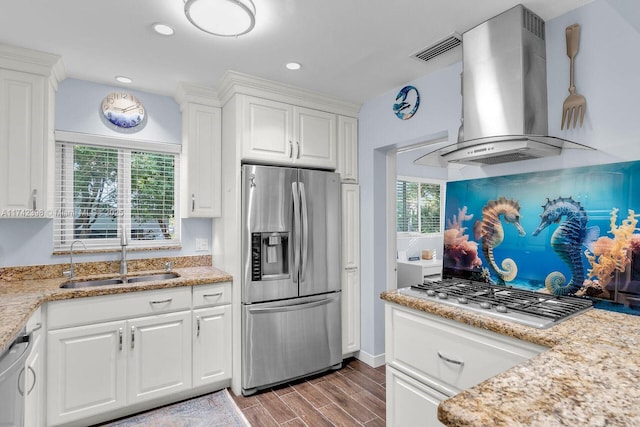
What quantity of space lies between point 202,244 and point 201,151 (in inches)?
34.6

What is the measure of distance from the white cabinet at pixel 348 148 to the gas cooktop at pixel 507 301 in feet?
4.83

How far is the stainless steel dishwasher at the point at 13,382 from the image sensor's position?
1.26 metres

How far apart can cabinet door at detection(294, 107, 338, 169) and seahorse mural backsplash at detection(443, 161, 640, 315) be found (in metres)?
1.17

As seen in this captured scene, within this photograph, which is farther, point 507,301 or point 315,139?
point 315,139

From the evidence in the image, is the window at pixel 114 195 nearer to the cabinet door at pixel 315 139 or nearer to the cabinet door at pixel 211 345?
the cabinet door at pixel 211 345

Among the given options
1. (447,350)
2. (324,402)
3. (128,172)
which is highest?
(128,172)

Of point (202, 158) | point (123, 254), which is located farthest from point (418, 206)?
point (123, 254)

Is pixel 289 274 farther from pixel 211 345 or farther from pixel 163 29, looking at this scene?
pixel 163 29

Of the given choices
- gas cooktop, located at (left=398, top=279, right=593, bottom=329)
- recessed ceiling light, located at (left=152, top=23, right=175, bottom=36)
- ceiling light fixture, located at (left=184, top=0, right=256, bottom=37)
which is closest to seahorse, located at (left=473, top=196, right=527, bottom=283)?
gas cooktop, located at (left=398, top=279, right=593, bottom=329)

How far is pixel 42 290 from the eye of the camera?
2156 millimetres

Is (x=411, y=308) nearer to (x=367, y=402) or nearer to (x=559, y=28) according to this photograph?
(x=367, y=402)

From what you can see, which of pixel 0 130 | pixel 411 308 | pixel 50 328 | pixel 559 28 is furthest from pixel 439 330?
pixel 0 130

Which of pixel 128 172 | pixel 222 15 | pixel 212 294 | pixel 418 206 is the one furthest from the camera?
pixel 418 206

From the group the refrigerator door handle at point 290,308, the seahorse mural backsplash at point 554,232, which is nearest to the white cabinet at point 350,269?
the refrigerator door handle at point 290,308
